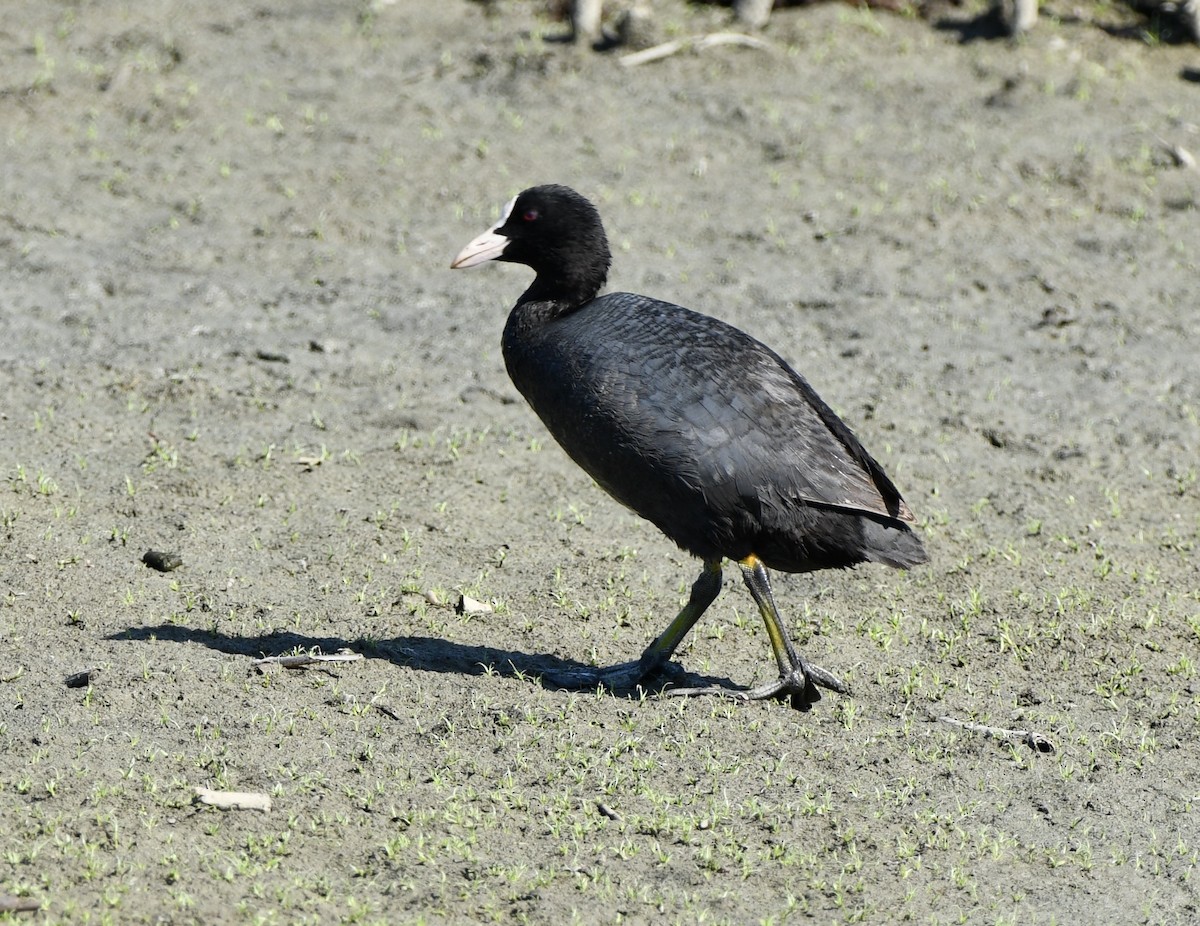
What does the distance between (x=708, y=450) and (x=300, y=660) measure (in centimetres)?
169

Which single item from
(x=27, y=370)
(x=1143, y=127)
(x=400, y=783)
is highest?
(x=1143, y=127)

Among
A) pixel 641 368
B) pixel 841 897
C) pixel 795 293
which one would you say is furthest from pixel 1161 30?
pixel 841 897

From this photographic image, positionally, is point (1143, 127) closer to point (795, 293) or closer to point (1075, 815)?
point (795, 293)

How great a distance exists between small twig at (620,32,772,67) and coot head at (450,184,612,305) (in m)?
5.74

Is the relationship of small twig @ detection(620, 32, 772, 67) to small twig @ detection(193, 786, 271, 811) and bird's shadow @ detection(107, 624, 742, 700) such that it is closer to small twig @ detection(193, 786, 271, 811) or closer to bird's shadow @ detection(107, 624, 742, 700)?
bird's shadow @ detection(107, 624, 742, 700)

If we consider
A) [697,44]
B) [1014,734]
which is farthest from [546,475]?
[697,44]

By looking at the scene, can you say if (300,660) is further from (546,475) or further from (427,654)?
(546,475)

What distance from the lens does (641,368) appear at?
551 centimetres

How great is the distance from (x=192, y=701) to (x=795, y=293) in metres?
5.20

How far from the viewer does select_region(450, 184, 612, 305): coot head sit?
6.07m

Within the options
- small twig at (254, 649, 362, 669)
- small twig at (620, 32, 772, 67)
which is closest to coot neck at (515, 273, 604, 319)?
small twig at (254, 649, 362, 669)

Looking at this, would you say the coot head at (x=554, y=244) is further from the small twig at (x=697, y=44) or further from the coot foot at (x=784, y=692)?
the small twig at (x=697, y=44)

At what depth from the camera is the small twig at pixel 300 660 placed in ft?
18.3

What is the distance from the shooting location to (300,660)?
5.59 meters
